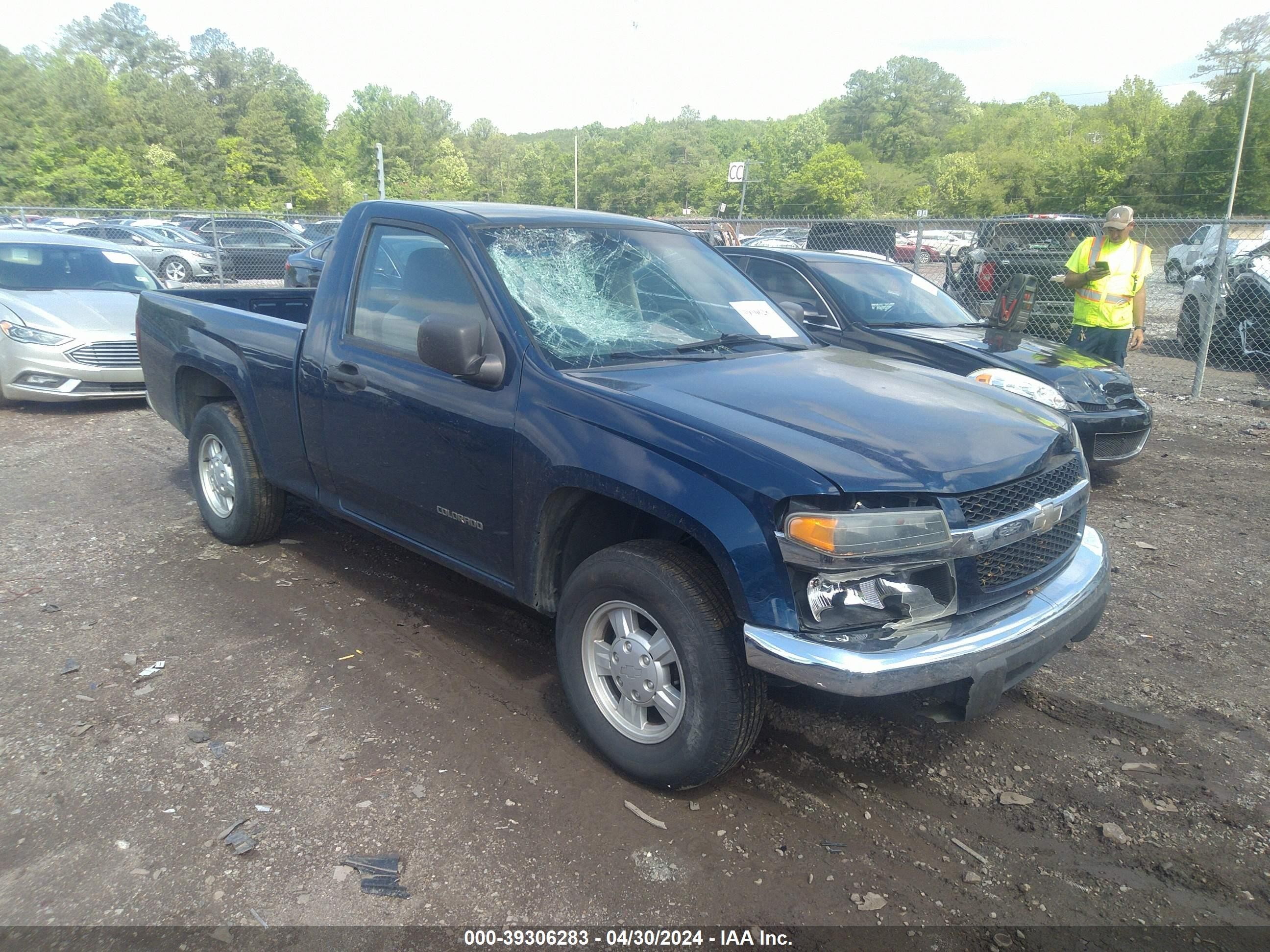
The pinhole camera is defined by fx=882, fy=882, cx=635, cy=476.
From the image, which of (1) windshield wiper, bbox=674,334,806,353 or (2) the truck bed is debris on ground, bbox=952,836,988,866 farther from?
(2) the truck bed

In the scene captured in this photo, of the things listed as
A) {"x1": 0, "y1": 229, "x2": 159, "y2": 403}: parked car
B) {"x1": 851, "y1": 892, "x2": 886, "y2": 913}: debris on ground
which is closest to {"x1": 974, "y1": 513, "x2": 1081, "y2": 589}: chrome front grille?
{"x1": 851, "y1": 892, "x2": 886, "y2": 913}: debris on ground

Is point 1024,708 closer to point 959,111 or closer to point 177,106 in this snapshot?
point 177,106

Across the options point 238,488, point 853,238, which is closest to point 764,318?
point 238,488

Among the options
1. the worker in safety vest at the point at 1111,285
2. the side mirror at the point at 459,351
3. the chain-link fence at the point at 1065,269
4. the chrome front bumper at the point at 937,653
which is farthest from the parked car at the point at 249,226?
the chrome front bumper at the point at 937,653

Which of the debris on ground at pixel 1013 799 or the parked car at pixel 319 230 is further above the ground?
the parked car at pixel 319 230

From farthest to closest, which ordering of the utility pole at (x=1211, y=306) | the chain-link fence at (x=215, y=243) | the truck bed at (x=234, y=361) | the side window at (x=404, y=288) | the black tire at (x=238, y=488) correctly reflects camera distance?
the chain-link fence at (x=215, y=243) → the utility pole at (x=1211, y=306) → the black tire at (x=238, y=488) → the truck bed at (x=234, y=361) → the side window at (x=404, y=288)

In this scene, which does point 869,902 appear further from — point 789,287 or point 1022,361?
point 789,287

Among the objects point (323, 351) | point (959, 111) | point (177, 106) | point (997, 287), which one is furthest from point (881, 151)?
point (323, 351)

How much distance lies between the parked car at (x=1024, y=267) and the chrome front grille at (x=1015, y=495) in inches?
354

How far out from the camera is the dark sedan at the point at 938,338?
21.1 feet

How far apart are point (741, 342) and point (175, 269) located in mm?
20841

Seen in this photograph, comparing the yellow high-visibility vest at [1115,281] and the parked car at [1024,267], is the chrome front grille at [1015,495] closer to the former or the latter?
the yellow high-visibility vest at [1115,281]

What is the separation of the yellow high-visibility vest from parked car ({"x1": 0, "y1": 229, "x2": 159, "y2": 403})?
847 cm

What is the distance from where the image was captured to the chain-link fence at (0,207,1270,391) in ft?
37.0
